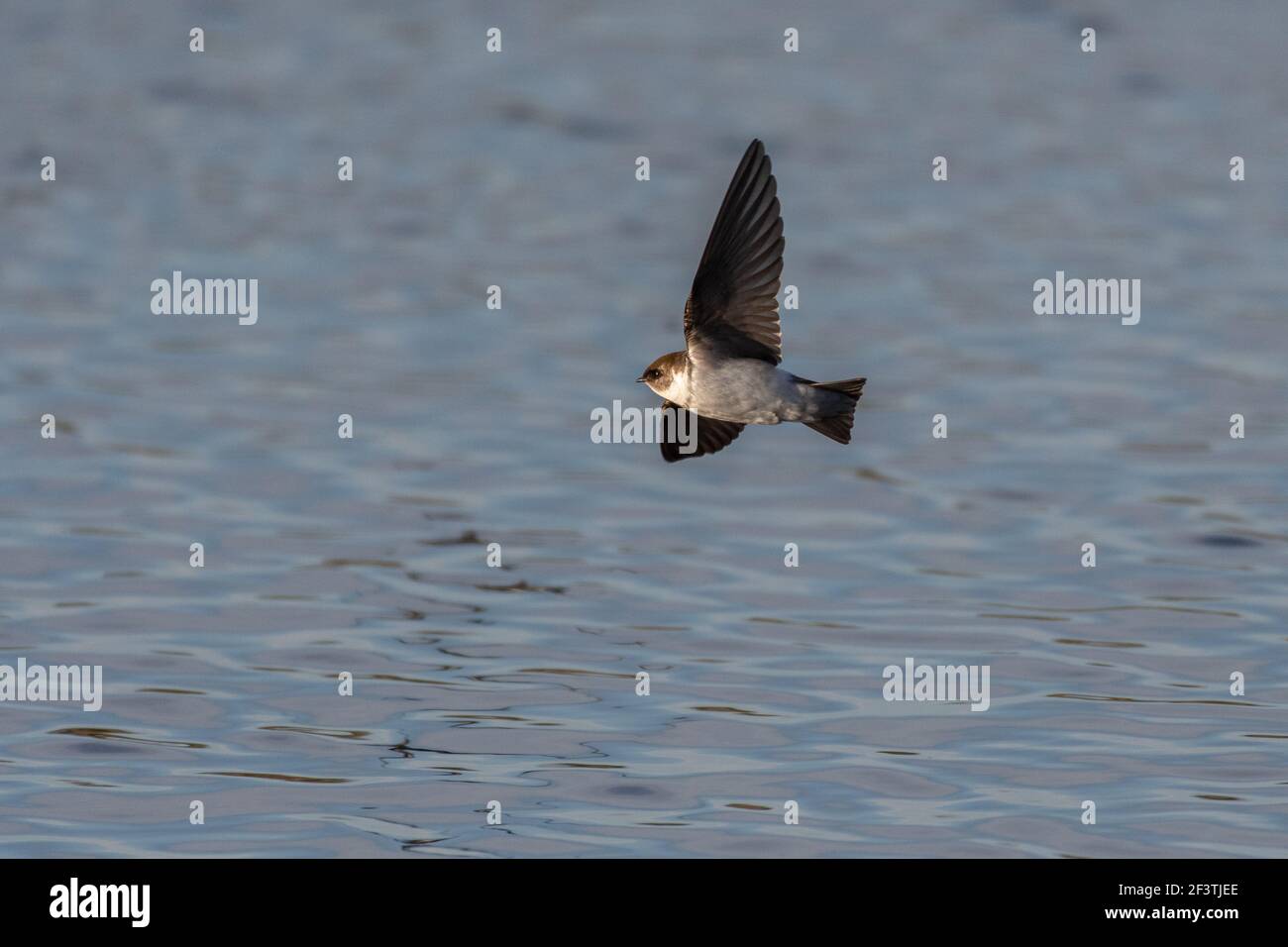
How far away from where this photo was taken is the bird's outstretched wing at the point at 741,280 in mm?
9852

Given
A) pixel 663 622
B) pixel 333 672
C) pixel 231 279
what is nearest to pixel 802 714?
pixel 663 622

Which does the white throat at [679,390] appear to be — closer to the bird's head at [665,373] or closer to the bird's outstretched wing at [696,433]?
the bird's head at [665,373]

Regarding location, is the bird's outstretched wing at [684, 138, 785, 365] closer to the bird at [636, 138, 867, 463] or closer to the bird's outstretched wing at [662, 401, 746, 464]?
the bird at [636, 138, 867, 463]

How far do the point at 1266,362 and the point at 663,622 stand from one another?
40.4 ft

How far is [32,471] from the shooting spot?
80.3ft

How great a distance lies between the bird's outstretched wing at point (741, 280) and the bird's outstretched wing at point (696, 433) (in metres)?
0.38

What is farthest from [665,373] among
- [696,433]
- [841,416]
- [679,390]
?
[841,416]

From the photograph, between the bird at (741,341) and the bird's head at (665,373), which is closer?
the bird at (741,341)

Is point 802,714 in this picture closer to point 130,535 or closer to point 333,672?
point 333,672

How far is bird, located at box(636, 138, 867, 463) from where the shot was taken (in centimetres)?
952

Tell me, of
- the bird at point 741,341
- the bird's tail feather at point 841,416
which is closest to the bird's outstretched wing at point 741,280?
the bird at point 741,341

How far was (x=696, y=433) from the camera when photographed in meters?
10.4

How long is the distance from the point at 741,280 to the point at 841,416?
809mm

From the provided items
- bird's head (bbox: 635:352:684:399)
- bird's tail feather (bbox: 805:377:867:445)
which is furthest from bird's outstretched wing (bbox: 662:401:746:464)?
A: bird's tail feather (bbox: 805:377:867:445)
